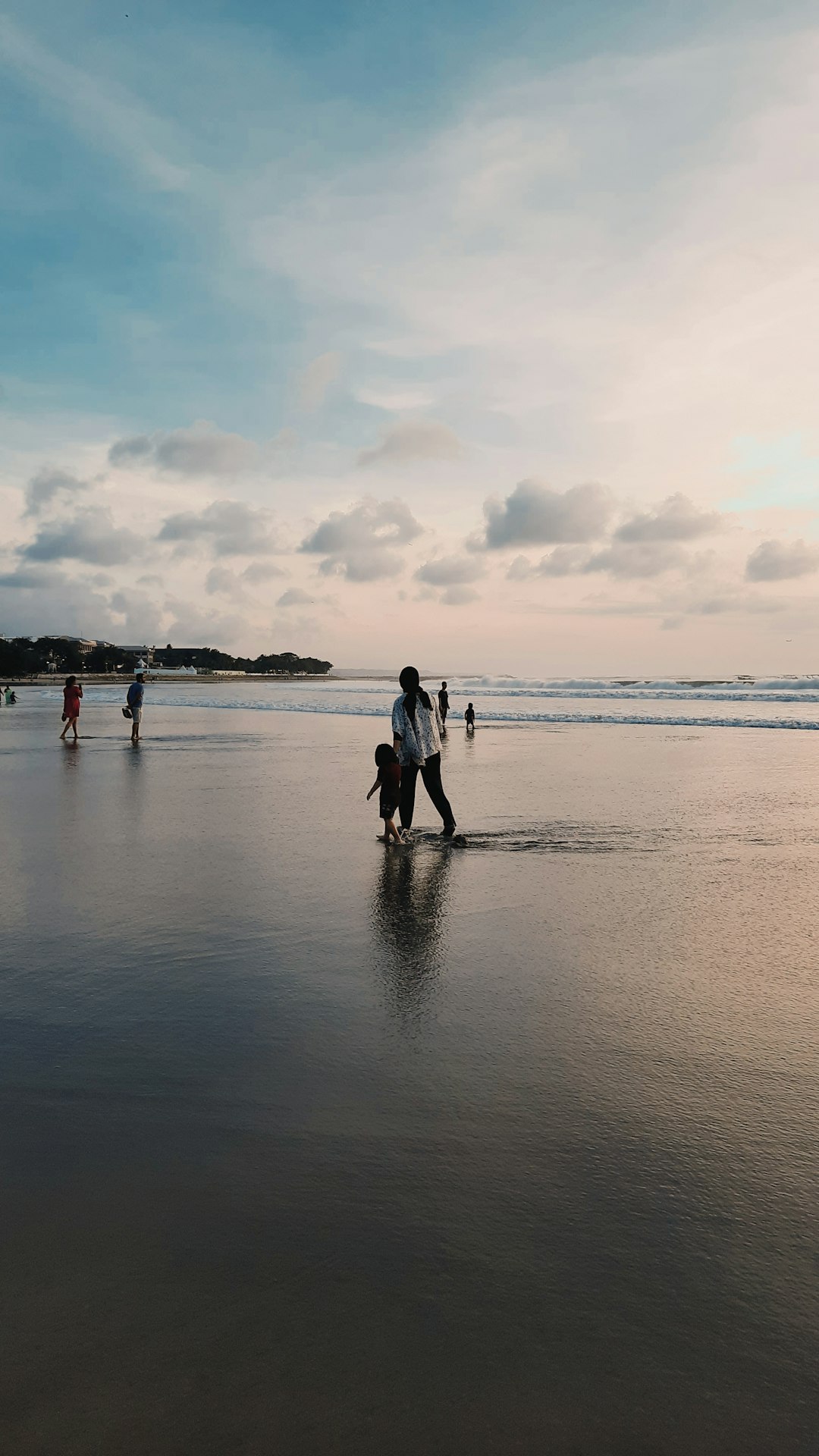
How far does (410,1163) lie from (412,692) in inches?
290

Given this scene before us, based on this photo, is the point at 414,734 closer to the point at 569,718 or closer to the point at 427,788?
the point at 427,788

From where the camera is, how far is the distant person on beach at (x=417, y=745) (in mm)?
10445

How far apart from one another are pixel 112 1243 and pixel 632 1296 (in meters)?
1.56

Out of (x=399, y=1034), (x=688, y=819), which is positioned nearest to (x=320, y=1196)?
(x=399, y=1034)

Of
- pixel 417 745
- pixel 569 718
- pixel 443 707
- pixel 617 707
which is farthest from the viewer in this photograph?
pixel 617 707

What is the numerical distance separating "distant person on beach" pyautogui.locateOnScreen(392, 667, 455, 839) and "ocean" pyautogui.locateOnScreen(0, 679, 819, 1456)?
2.16m

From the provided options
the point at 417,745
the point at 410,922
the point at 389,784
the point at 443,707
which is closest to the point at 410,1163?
the point at 410,922

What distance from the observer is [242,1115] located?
3.60 meters

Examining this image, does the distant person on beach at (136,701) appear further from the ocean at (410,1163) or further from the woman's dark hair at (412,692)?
the ocean at (410,1163)

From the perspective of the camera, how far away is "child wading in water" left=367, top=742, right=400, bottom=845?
33.6 feet

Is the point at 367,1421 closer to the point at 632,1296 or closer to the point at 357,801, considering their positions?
the point at 632,1296

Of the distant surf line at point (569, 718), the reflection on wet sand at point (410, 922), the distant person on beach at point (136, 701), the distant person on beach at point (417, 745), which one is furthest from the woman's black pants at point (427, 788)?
the distant surf line at point (569, 718)

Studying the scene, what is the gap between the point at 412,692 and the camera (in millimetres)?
10328

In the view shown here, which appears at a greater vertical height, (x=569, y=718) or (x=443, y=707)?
(x=443, y=707)
